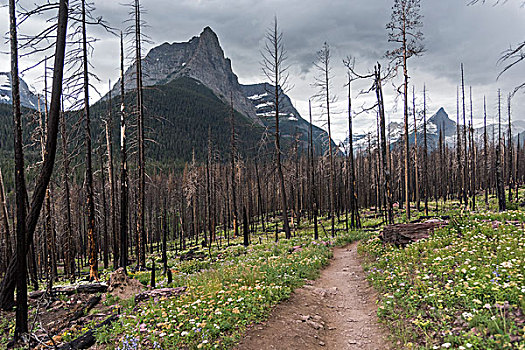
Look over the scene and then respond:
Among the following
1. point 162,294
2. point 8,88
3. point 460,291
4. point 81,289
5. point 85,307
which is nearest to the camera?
point 460,291

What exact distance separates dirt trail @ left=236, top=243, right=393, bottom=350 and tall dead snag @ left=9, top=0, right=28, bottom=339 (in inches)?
231

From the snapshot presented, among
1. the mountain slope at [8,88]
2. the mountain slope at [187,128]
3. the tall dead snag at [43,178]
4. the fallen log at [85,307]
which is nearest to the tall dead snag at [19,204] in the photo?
the tall dead snag at [43,178]

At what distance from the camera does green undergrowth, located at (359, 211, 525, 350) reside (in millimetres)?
4027

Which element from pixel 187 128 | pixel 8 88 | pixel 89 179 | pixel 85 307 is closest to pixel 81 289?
pixel 85 307

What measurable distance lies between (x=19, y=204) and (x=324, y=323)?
788 cm

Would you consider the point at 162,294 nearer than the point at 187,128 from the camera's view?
Yes

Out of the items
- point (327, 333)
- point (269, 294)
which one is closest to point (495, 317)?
point (327, 333)

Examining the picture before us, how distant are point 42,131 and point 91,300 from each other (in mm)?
10291

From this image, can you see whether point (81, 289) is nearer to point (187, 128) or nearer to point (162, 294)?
point (162, 294)

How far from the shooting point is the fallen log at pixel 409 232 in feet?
36.4

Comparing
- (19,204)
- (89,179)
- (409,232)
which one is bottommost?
(409,232)

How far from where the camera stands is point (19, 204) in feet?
23.4

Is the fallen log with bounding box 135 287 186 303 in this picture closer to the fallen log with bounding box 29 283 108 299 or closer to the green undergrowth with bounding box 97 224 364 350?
the green undergrowth with bounding box 97 224 364 350

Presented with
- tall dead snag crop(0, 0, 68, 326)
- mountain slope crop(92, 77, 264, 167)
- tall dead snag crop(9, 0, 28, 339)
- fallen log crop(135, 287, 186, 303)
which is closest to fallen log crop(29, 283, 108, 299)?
fallen log crop(135, 287, 186, 303)
